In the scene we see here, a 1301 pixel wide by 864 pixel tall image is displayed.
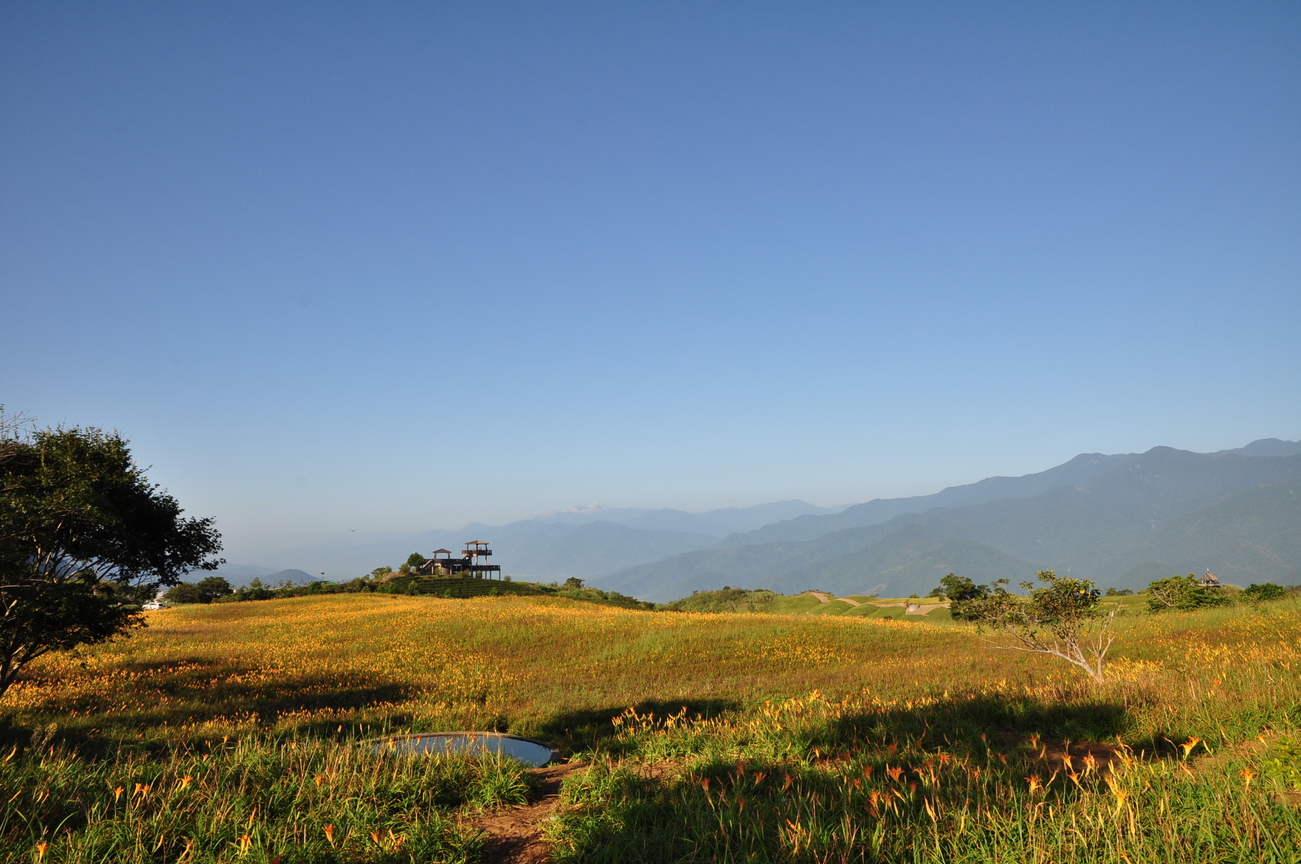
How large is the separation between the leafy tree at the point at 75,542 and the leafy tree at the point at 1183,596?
41.0 metres

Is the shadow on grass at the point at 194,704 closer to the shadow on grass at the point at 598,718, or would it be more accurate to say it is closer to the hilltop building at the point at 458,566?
the shadow on grass at the point at 598,718

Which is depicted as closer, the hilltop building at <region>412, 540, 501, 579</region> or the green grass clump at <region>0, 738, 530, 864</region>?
the green grass clump at <region>0, 738, 530, 864</region>

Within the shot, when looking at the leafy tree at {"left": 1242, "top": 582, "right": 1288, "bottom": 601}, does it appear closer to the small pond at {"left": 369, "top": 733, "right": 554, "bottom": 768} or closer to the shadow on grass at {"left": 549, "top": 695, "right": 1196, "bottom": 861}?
the shadow on grass at {"left": 549, "top": 695, "right": 1196, "bottom": 861}

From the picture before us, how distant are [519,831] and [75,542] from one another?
13.5 m

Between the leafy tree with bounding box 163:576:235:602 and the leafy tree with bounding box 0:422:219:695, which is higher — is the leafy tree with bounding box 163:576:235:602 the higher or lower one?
the lower one

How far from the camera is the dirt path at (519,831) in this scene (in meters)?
4.66

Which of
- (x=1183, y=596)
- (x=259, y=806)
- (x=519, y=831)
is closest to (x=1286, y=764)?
(x=519, y=831)

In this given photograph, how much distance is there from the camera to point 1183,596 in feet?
104

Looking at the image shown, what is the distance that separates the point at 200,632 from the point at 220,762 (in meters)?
28.6

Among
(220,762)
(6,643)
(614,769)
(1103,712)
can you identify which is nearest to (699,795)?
(614,769)

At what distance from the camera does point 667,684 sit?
56.0 ft

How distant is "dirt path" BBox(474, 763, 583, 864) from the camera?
15.3ft

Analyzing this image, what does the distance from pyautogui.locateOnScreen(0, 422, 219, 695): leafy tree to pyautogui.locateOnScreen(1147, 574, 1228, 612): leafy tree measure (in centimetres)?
4104

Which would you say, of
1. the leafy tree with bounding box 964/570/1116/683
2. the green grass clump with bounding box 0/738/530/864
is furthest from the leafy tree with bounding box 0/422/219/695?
the leafy tree with bounding box 964/570/1116/683
